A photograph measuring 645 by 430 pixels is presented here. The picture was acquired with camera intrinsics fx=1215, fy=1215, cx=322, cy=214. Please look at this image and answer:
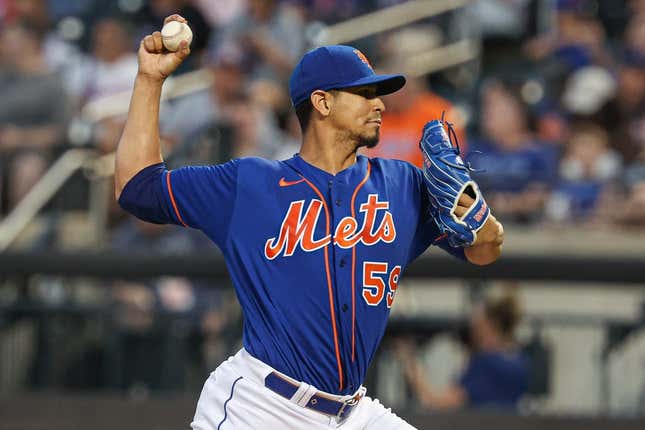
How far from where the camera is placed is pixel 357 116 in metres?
3.83

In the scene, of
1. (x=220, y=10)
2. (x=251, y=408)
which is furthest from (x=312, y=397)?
(x=220, y=10)

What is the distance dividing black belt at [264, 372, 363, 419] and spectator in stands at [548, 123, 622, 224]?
13.5ft

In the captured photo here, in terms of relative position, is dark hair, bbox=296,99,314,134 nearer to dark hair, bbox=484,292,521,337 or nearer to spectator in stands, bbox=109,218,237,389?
dark hair, bbox=484,292,521,337

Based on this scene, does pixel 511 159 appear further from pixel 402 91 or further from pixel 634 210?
pixel 634 210

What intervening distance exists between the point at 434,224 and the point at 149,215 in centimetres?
92

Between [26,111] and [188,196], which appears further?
[26,111]

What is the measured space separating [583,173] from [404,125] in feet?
3.93

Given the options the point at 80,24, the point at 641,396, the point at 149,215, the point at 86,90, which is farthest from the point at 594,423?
the point at 80,24

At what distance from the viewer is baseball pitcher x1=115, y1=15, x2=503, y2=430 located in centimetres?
368

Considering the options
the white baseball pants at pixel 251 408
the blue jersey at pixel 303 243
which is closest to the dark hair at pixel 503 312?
the blue jersey at pixel 303 243

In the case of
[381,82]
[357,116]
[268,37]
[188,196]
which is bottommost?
[188,196]

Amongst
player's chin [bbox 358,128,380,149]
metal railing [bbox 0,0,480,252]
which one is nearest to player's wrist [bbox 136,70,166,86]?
player's chin [bbox 358,128,380,149]

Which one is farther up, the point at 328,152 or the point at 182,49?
the point at 182,49

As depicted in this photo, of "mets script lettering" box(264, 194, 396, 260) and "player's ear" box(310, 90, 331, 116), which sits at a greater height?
"player's ear" box(310, 90, 331, 116)
